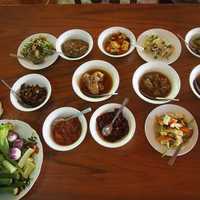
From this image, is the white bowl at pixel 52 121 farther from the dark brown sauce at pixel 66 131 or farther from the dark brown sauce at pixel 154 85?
the dark brown sauce at pixel 154 85

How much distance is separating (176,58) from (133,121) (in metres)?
0.40

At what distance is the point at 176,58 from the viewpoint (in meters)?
1.53

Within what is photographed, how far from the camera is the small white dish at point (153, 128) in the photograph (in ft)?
4.29

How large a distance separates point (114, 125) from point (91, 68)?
0.34 m

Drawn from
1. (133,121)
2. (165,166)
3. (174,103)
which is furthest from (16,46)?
(165,166)

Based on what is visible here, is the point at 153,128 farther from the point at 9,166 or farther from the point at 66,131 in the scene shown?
the point at 9,166

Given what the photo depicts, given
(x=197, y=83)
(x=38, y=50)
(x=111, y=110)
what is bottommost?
(x=111, y=110)

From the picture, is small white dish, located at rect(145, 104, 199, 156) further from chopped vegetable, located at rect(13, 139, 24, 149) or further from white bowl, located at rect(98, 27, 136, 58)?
chopped vegetable, located at rect(13, 139, 24, 149)

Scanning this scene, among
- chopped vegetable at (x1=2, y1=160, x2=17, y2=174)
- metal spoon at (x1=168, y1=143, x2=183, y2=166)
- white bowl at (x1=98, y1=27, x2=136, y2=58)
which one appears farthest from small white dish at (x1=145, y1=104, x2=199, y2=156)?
chopped vegetable at (x1=2, y1=160, x2=17, y2=174)

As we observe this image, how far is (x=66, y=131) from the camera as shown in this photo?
140cm

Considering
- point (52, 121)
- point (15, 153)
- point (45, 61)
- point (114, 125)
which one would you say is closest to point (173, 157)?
point (114, 125)

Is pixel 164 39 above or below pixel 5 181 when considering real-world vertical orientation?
above

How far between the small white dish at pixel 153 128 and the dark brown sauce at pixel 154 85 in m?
0.09

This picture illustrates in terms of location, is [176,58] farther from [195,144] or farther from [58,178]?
[58,178]
